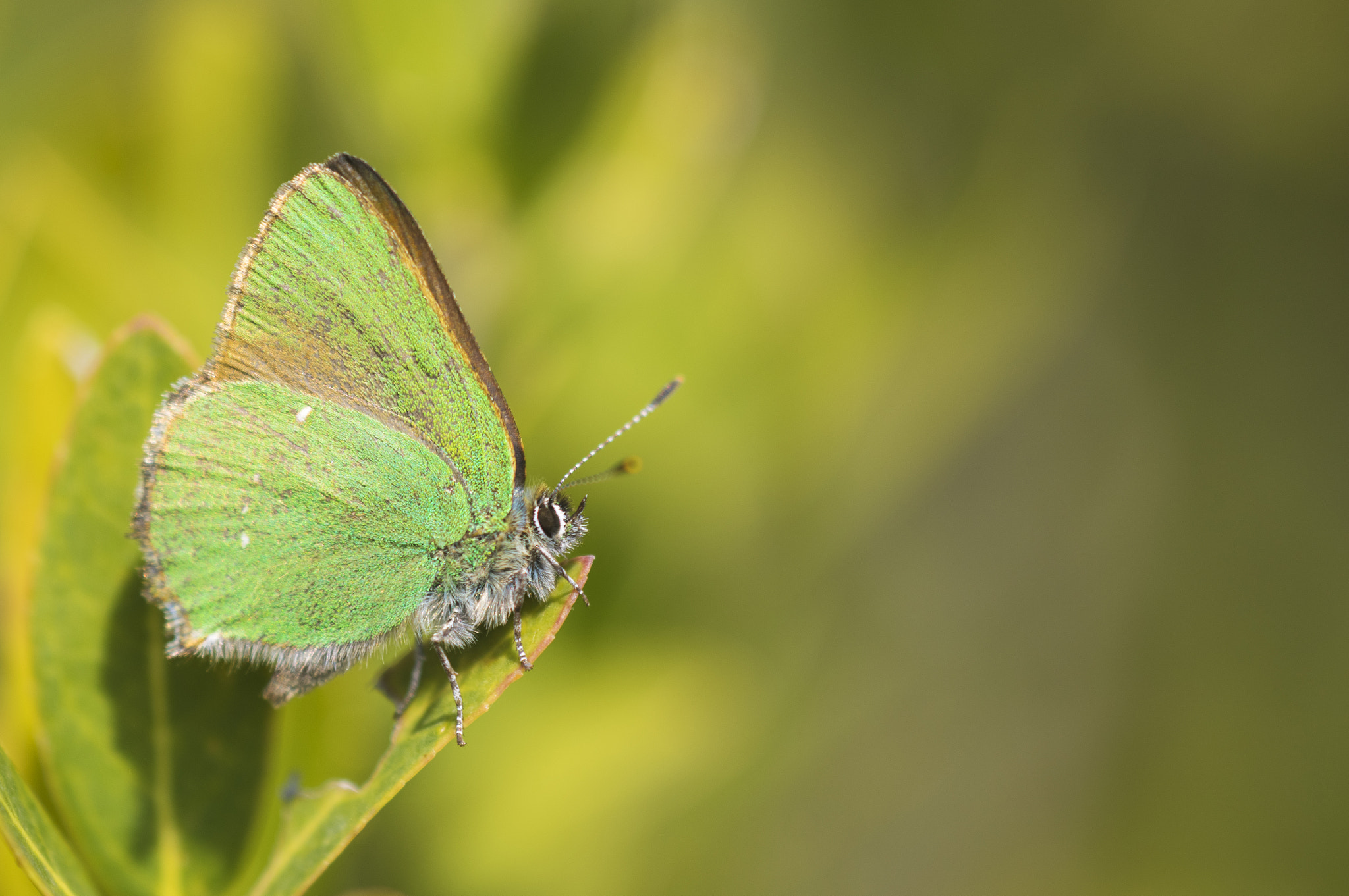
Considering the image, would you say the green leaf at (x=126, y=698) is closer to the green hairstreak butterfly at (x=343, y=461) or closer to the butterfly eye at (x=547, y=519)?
the green hairstreak butterfly at (x=343, y=461)

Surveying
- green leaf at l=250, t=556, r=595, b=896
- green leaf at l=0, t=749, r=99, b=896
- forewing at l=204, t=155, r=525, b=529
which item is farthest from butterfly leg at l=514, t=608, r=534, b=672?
green leaf at l=0, t=749, r=99, b=896

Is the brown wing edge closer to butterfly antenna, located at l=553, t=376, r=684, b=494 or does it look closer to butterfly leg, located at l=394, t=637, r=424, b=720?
butterfly antenna, located at l=553, t=376, r=684, b=494

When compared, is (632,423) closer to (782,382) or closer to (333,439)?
(782,382)

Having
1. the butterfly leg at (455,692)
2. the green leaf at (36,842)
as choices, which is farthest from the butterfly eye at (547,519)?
the green leaf at (36,842)

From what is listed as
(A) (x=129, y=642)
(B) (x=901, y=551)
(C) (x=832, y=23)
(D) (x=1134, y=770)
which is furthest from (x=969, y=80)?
(A) (x=129, y=642)

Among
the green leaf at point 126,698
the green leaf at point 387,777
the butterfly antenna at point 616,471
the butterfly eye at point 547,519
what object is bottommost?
the green leaf at point 126,698

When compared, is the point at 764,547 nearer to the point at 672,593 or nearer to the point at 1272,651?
the point at 672,593

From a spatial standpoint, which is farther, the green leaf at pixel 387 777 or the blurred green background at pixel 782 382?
the blurred green background at pixel 782 382
